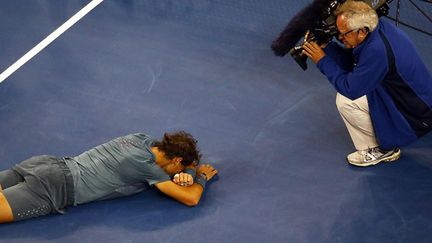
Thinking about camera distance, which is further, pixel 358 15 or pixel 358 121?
pixel 358 121

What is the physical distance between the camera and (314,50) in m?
5.68

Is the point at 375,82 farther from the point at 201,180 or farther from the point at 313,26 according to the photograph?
the point at 201,180

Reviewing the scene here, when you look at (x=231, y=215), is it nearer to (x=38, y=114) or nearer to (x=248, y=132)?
(x=248, y=132)

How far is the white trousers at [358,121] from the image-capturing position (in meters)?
5.90

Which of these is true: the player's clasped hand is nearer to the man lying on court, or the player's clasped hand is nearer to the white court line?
the man lying on court

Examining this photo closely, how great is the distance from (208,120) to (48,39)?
1.97 metres

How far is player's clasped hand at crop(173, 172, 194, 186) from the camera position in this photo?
5.53m

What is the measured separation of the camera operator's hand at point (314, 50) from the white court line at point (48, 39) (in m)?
2.76

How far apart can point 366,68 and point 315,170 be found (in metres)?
0.94

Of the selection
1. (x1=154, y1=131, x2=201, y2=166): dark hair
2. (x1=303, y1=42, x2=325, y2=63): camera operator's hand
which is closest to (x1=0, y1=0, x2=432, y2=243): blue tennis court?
(x1=154, y1=131, x2=201, y2=166): dark hair

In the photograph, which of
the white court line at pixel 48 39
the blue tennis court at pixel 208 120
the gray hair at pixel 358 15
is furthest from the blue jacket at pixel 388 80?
the white court line at pixel 48 39

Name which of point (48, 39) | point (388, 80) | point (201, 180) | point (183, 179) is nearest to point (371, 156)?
point (388, 80)

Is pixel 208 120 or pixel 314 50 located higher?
pixel 314 50

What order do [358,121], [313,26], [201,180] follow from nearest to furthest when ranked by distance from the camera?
[313,26] → [201,180] → [358,121]
